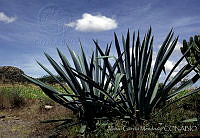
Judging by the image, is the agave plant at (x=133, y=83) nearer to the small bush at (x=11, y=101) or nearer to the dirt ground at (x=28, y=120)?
the dirt ground at (x=28, y=120)

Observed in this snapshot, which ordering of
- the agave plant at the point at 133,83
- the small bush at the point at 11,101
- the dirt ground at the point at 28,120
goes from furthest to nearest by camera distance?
the small bush at the point at 11,101 < the dirt ground at the point at 28,120 < the agave plant at the point at 133,83

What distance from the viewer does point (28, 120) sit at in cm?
870

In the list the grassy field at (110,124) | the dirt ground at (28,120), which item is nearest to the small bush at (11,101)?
the grassy field at (110,124)

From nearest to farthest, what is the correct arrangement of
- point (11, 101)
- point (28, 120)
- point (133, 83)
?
point (133, 83) → point (28, 120) → point (11, 101)

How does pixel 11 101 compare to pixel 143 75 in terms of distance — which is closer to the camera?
pixel 143 75

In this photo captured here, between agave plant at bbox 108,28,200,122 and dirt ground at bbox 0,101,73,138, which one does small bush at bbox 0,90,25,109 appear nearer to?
dirt ground at bbox 0,101,73,138

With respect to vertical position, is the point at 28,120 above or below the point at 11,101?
below

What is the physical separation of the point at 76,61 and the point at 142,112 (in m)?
1.47

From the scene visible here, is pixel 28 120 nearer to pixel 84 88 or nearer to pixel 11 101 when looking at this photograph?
pixel 11 101

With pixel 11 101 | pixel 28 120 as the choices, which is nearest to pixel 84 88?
pixel 28 120

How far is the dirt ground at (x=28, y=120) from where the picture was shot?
21.5ft

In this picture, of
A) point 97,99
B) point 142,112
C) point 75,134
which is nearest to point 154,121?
point 142,112

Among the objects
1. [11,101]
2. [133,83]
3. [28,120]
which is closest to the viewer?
[133,83]

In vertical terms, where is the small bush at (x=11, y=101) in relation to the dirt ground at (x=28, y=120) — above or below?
above
